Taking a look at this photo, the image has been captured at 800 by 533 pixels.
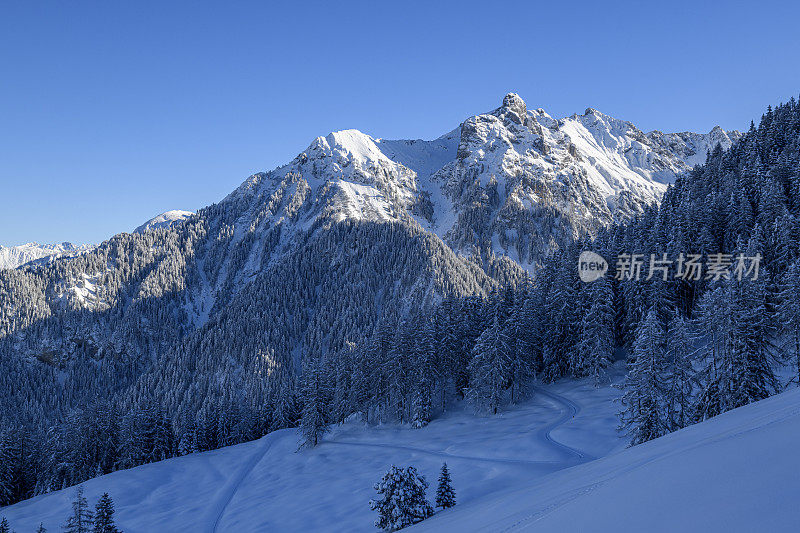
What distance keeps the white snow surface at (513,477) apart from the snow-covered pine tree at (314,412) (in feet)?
6.10

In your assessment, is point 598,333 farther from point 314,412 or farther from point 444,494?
point 314,412

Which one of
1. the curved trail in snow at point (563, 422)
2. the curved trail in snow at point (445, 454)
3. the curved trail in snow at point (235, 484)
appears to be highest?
the curved trail in snow at point (563, 422)

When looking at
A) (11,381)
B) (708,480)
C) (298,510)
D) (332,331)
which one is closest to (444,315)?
(298,510)

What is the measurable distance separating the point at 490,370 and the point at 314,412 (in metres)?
23.3

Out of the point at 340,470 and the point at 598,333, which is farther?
the point at 598,333

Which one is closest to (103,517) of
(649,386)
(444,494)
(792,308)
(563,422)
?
(444,494)

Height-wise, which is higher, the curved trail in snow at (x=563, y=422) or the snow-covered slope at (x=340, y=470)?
the curved trail in snow at (x=563, y=422)

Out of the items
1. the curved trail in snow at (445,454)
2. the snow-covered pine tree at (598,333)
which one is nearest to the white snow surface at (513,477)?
the curved trail in snow at (445,454)

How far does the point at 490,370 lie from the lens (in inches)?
2005

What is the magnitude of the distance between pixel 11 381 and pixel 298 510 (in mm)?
225942

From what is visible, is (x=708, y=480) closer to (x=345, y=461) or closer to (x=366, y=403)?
(x=345, y=461)

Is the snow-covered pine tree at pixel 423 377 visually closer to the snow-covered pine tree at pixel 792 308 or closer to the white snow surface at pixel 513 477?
the white snow surface at pixel 513 477

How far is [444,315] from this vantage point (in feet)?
203

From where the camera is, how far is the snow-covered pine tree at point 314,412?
57.8 metres
